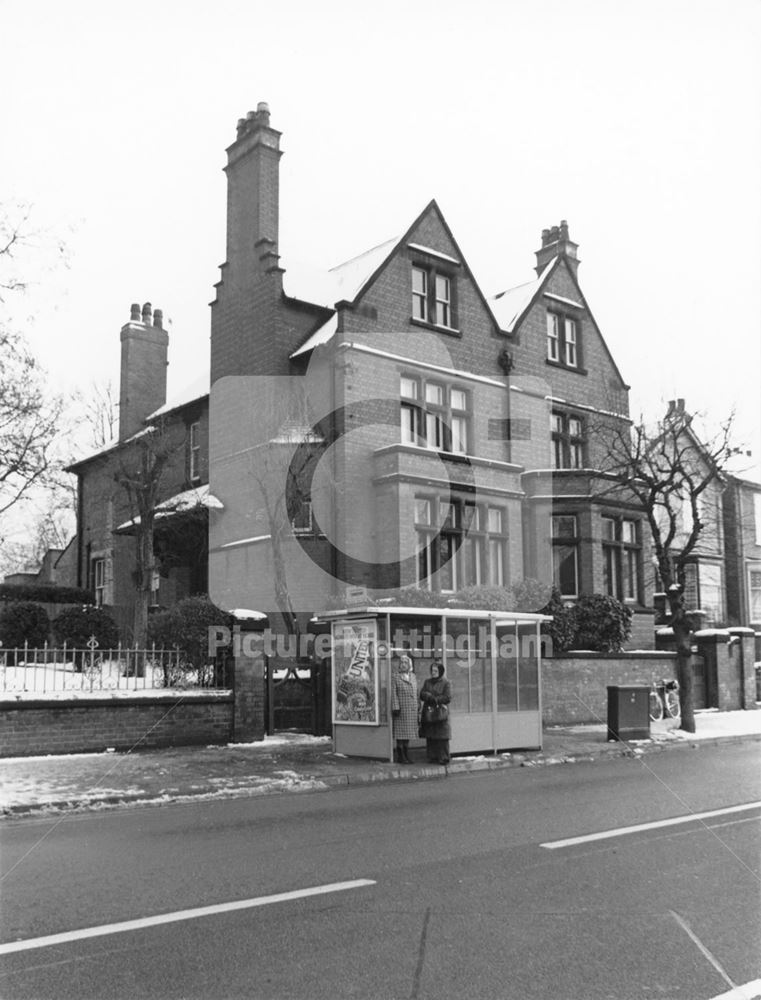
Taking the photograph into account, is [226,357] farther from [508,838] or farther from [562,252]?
[508,838]

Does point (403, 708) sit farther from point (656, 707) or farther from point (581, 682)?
point (656, 707)

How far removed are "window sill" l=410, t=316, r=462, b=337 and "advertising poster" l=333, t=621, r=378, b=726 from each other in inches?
570

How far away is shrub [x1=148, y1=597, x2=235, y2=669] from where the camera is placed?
1866 cm

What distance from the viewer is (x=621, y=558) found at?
30.7 m

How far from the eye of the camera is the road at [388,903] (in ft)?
16.6

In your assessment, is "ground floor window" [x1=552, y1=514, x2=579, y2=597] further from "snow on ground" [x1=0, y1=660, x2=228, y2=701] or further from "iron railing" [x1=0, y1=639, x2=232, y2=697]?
"snow on ground" [x1=0, y1=660, x2=228, y2=701]

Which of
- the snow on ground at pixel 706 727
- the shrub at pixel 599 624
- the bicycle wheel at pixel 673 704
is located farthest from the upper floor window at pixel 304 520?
the bicycle wheel at pixel 673 704

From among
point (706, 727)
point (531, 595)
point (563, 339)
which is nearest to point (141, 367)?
point (563, 339)

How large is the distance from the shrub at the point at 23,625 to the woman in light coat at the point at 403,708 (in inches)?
511

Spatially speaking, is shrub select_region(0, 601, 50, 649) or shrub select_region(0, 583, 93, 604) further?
shrub select_region(0, 583, 93, 604)

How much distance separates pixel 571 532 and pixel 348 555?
762cm

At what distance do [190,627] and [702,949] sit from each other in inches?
633

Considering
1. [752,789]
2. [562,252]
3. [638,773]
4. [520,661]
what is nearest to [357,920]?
[752,789]

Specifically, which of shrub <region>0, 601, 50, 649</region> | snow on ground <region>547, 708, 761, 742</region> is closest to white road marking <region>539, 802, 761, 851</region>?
snow on ground <region>547, 708, 761, 742</region>
